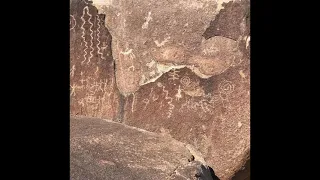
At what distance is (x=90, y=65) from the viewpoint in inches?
98.7

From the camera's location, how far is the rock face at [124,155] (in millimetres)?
1549

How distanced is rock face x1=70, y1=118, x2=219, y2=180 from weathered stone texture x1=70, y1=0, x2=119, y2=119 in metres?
0.41

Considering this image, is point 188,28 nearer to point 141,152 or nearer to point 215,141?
point 215,141

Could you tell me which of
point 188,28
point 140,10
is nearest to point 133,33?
point 140,10

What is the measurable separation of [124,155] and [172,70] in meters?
0.74

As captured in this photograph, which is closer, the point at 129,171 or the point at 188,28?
the point at 129,171

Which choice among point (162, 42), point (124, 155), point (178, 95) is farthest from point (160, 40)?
point (124, 155)

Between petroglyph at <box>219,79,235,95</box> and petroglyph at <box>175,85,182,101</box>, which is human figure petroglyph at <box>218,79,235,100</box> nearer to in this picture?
petroglyph at <box>219,79,235,95</box>

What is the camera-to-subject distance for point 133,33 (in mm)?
2451

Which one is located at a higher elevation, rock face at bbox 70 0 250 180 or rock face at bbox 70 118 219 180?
rock face at bbox 70 0 250 180

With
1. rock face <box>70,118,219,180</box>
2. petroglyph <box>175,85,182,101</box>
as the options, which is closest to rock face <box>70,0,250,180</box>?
petroglyph <box>175,85,182,101</box>

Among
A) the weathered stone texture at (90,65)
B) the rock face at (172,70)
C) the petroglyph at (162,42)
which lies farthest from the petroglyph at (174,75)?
the weathered stone texture at (90,65)

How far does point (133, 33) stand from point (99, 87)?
1.09 ft

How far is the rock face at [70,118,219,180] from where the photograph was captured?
1.55m
